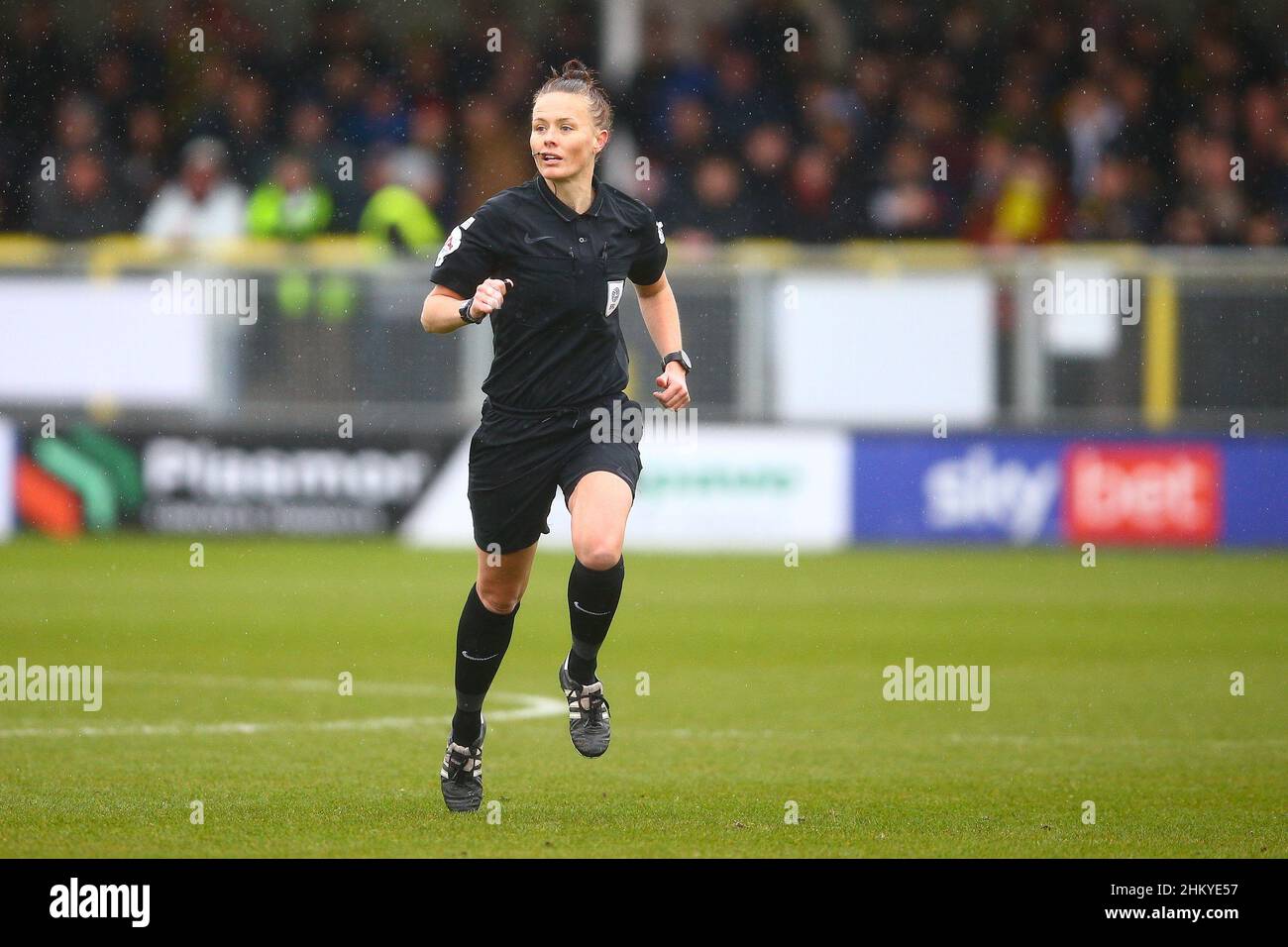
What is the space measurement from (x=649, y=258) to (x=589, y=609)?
47.0 inches

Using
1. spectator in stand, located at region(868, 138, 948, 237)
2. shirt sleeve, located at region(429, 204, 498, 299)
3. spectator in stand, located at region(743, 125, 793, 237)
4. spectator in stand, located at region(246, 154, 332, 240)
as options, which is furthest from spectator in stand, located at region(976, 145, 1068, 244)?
shirt sleeve, located at region(429, 204, 498, 299)

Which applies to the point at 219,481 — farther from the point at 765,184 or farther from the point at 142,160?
the point at 765,184

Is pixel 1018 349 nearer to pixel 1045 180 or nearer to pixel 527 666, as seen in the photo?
pixel 1045 180

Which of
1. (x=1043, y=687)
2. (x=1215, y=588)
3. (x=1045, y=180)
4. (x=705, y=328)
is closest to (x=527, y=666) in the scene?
(x=1043, y=687)

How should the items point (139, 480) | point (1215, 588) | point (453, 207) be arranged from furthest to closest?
point (453, 207) → point (139, 480) → point (1215, 588)

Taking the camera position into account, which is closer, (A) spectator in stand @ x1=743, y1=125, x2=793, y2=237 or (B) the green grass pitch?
(B) the green grass pitch

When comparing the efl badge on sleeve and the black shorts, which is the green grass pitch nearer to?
the black shorts

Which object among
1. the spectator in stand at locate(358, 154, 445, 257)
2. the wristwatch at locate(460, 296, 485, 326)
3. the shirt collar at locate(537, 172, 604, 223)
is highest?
the spectator in stand at locate(358, 154, 445, 257)

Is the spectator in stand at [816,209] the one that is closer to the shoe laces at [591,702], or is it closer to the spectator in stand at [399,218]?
the spectator in stand at [399,218]

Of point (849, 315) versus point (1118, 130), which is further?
point (1118, 130)

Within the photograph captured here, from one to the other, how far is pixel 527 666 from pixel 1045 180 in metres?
10.6

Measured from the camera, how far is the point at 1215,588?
15055 millimetres

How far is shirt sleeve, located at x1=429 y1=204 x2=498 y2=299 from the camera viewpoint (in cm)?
678

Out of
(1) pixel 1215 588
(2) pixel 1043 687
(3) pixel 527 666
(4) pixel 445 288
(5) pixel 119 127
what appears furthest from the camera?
(5) pixel 119 127
